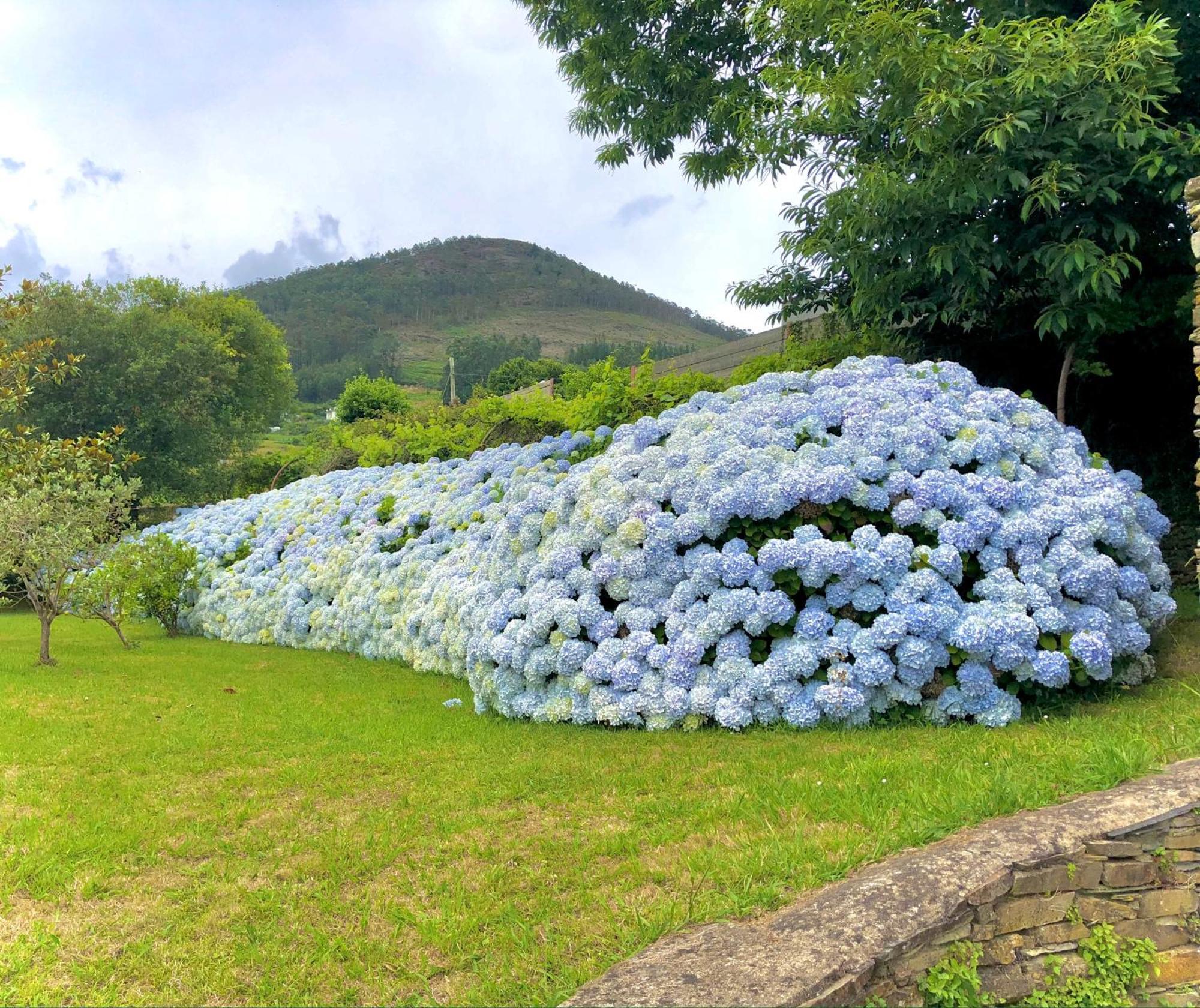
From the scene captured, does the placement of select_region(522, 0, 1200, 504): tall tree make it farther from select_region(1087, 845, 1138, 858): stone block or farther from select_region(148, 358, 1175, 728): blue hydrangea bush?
select_region(1087, 845, 1138, 858): stone block

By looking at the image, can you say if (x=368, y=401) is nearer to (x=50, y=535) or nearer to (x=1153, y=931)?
(x=50, y=535)

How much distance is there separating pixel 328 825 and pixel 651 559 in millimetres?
2162

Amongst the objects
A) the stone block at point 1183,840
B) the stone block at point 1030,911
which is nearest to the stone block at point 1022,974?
the stone block at point 1030,911

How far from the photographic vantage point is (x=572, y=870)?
2799 millimetres

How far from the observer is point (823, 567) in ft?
14.0

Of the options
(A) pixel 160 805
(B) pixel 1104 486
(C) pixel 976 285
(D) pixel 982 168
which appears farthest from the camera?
(C) pixel 976 285

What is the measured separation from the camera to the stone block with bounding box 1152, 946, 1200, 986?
103 inches

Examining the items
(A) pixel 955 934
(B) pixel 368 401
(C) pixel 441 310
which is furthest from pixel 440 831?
(C) pixel 441 310

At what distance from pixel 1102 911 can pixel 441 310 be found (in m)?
72.6

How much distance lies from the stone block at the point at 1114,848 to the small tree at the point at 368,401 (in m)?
19.5

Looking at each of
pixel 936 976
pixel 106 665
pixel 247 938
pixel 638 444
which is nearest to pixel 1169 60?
pixel 638 444

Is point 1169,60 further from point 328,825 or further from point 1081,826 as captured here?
point 328,825

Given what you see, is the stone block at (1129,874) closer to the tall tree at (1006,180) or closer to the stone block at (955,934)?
the stone block at (955,934)

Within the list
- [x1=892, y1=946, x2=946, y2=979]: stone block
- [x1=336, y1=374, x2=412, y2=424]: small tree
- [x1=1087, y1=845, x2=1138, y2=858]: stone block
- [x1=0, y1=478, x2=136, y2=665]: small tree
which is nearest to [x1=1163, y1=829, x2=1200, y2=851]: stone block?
[x1=1087, y1=845, x2=1138, y2=858]: stone block
